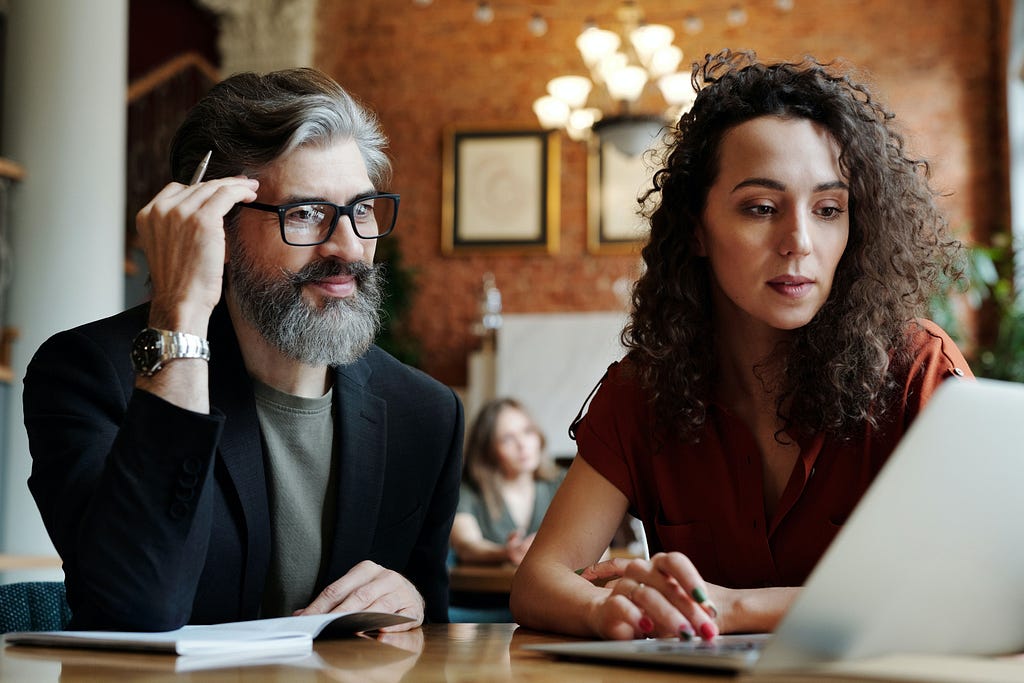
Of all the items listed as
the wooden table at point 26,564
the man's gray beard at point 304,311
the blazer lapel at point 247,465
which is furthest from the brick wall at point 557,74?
the blazer lapel at point 247,465

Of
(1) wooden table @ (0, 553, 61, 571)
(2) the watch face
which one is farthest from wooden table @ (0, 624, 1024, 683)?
(1) wooden table @ (0, 553, 61, 571)

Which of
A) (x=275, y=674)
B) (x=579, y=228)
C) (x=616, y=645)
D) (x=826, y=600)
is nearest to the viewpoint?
(x=826, y=600)

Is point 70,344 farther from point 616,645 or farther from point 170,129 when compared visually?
point 170,129

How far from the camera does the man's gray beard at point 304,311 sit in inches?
69.4

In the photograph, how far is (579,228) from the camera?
8430 mm

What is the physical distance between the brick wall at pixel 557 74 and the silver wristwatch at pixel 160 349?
6709 millimetres

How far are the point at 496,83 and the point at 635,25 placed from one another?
142cm

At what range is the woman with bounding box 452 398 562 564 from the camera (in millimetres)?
4859

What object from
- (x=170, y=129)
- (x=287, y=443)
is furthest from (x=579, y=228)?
(x=287, y=443)

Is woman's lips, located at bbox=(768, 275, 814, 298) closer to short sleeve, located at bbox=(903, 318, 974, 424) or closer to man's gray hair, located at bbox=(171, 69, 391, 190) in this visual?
short sleeve, located at bbox=(903, 318, 974, 424)

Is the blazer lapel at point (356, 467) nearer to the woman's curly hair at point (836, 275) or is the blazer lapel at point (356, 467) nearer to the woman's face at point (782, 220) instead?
the woman's curly hair at point (836, 275)

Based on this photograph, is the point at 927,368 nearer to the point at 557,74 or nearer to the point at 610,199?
the point at 610,199

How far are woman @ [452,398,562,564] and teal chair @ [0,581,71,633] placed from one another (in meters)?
3.18

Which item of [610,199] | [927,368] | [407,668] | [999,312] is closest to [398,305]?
[610,199]
